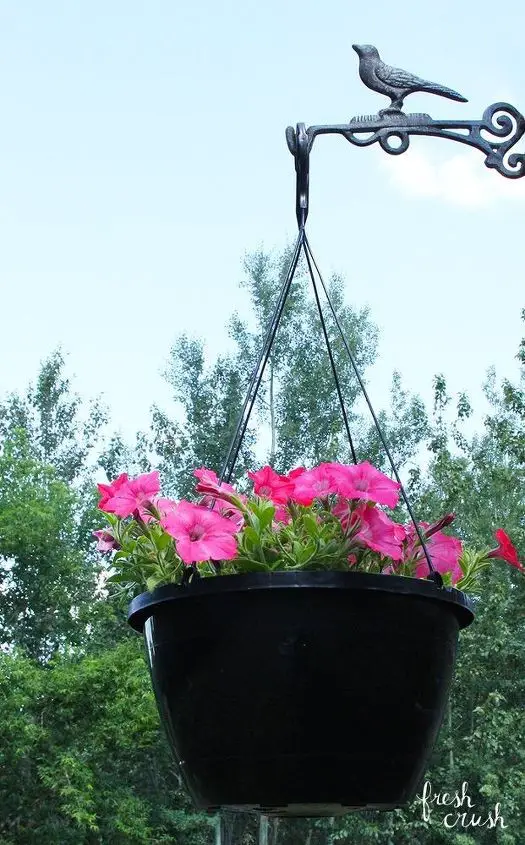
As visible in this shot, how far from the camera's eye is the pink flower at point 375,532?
3.39ft

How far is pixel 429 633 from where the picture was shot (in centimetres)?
106

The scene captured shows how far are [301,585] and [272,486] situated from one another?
201 millimetres

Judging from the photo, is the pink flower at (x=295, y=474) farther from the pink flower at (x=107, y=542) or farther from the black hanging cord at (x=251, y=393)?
the pink flower at (x=107, y=542)

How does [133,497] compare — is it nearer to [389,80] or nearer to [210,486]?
[210,486]

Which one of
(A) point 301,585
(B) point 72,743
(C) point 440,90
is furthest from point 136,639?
(A) point 301,585

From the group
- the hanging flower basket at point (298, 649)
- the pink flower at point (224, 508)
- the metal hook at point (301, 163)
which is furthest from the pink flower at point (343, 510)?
the metal hook at point (301, 163)

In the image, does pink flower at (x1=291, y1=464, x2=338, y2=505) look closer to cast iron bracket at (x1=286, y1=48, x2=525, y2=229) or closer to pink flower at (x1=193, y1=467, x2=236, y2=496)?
pink flower at (x1=193, y1=467, x2=236, y2=496)

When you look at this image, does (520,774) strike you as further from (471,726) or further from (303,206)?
(303,206)

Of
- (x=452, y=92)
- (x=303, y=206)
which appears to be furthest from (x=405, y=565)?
(x=452, y=92)

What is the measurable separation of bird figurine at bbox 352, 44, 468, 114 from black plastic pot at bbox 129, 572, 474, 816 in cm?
79

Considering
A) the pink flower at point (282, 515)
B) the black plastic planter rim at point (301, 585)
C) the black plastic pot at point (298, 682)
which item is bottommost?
the black plastic pot at point (298, 682)

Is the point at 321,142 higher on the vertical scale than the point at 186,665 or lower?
higher

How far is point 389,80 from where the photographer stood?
1.50m

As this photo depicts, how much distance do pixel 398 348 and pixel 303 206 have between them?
14.4 meters
